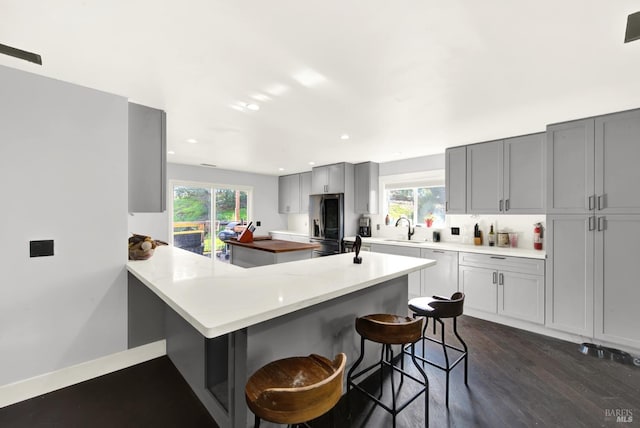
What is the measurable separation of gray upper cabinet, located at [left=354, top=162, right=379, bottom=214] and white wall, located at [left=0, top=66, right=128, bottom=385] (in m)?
3.74

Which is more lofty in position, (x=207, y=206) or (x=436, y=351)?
(x=207, y=206)

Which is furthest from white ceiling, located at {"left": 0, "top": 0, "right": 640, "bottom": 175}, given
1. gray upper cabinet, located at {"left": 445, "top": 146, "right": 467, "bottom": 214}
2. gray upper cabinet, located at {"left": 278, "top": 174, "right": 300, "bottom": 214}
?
gray upper cabinet, located at {"left": 278, "top": 174, "right": 300, "bottom": 214}

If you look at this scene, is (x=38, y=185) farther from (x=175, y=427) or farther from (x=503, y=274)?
(x=503, y=274)

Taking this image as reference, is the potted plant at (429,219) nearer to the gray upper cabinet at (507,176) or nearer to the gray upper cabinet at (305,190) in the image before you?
the gray upper cabinet at (507,176)

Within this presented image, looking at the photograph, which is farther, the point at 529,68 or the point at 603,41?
the point at 529,68

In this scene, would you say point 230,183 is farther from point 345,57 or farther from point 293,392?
point 293,392

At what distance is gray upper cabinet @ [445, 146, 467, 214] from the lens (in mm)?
3717

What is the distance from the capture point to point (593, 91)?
6.79 feet

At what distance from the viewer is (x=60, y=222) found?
1929mm

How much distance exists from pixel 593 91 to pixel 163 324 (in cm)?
408

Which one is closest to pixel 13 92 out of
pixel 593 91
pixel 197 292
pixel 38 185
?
pixel 38 185

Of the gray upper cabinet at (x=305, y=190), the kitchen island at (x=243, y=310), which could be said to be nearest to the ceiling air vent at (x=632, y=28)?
the kitchen island at (x=243, y=310)

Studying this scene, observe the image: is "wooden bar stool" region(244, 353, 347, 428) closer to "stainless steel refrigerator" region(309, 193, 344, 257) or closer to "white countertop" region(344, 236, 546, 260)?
"white countertop" region(344, 236, 546, 260)

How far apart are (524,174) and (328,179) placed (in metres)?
3.12
